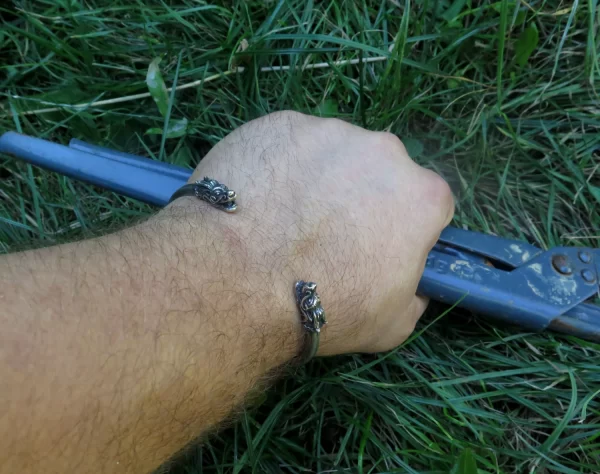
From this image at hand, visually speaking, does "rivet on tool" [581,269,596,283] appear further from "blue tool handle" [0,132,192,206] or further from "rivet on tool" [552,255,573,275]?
"blue tool handle" [0,132,192,206]

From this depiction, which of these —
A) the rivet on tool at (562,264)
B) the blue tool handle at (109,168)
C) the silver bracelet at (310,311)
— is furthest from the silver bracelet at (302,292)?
the rivet on tool at (562,264)

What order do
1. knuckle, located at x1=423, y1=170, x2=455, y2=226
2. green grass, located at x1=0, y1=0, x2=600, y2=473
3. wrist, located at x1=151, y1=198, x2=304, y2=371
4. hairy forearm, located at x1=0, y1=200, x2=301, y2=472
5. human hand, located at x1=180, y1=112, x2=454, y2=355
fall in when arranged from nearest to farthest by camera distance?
hairy forearm, located at x1=0, y1=200, x2=301, y2=472
wrist, located at x1=151, y1=198, x2=304, y2=371
human hand, located at x1=180, y1=112, x2=454, y2=355
knuckle, located at x1=423, y1=170, x2=455, y2=226
green grass, located at x1=0, y1=0, x2=600, y2=473

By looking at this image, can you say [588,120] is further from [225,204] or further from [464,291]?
A: [225,204]

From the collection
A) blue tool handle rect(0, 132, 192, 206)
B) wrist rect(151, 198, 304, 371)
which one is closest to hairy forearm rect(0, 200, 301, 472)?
wrist rect(151, 198, 304, 371)

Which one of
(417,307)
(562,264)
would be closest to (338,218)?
(417,307)

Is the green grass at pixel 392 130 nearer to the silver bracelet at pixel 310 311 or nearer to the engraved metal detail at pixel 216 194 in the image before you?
the silver bracelet at pixel 310 311

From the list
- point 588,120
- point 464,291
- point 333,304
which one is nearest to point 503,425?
point 464,291
